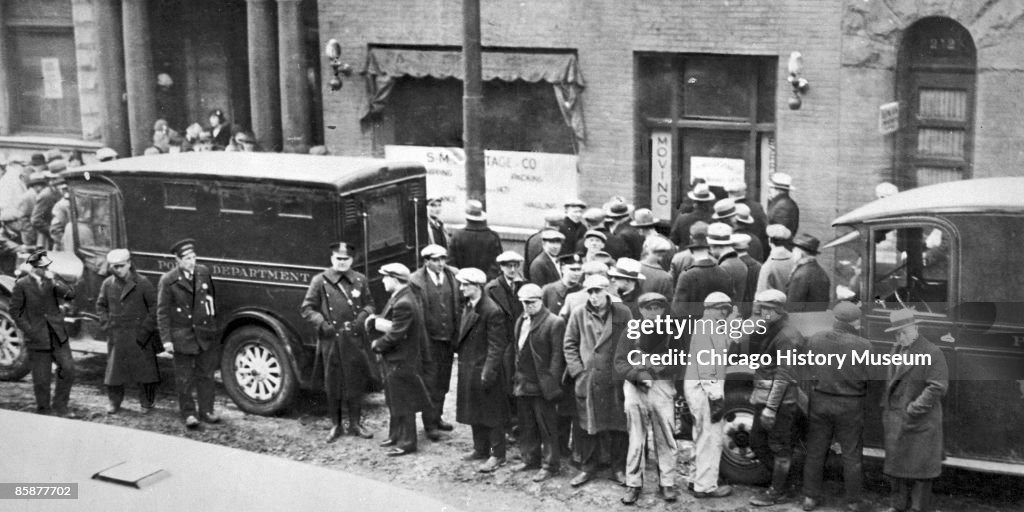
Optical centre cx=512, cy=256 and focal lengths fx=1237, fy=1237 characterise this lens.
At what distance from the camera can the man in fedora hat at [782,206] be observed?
1352 cm

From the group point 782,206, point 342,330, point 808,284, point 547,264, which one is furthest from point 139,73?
point 808,284

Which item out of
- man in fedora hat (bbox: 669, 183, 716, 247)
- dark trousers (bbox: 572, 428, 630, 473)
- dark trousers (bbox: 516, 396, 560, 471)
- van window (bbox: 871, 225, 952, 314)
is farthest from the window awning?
van window (bbox: 871, 225, 952, 314)

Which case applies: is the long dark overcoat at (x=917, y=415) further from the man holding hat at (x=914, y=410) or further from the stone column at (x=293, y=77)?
the stone column at (x=293, y=77)

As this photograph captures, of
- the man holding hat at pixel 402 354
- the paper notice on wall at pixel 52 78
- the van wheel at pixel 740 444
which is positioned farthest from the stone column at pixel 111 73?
the van wheel at pixel 740 444

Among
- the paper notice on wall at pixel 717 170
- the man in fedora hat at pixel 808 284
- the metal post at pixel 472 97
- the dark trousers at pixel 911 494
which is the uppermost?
the metal post at pixel 472 97

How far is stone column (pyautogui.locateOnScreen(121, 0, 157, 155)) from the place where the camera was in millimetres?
19562

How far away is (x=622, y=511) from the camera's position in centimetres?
945

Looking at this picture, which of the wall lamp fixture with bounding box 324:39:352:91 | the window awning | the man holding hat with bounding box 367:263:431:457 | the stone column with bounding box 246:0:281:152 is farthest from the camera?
the stone column with bounding box 246:0:281:152

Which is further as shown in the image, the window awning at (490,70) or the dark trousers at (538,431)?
the window awning at (490,70)

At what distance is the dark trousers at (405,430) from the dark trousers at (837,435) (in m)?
3.54

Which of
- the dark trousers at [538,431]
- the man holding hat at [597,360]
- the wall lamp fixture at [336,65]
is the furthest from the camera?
the wall lamp fixture at [336,65]

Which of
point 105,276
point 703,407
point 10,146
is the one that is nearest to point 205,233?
point 105,276

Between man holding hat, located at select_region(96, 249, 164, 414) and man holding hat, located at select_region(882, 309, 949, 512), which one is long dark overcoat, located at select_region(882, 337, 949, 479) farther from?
man holding hat, located at select_region(96, 249, 164, 414)

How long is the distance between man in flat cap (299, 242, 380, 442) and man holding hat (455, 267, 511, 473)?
1.19 metres
